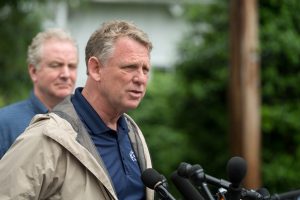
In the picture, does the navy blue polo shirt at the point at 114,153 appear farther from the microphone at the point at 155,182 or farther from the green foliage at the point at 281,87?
the green foliage at the point at 281,87

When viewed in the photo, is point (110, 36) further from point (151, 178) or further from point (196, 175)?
point (196, 175)

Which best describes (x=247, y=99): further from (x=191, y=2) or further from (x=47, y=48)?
(x=47, y=48)

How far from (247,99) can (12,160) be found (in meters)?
8.68

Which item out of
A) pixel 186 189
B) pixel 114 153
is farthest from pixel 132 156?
pixel 186 189

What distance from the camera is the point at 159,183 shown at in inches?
161

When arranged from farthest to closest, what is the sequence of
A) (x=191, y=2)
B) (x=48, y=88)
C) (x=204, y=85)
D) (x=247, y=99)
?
(x=191, y=2)
(x=204, y=85)
(x=247, y=99)
(x=48, y=88)

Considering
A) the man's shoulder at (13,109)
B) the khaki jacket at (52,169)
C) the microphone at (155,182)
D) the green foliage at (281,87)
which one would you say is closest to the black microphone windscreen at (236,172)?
the microphone at (155,182)

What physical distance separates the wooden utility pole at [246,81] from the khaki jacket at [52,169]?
8349mm

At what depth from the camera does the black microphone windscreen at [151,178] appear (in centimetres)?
410

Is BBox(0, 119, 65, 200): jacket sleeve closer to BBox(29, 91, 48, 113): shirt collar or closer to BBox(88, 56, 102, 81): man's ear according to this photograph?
BBox(88, 56, 102, 81): man's ear

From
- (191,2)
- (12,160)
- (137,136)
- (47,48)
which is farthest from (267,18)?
(12,160)

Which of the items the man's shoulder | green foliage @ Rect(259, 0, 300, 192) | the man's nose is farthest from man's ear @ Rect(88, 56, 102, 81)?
green foliage @ Rect(259, 0, 300, 192)

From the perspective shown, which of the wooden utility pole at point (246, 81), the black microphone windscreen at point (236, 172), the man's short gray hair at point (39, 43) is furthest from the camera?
the wooden utility pole at point (246, 81)

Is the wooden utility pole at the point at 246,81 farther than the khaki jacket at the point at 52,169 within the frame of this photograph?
Yes
